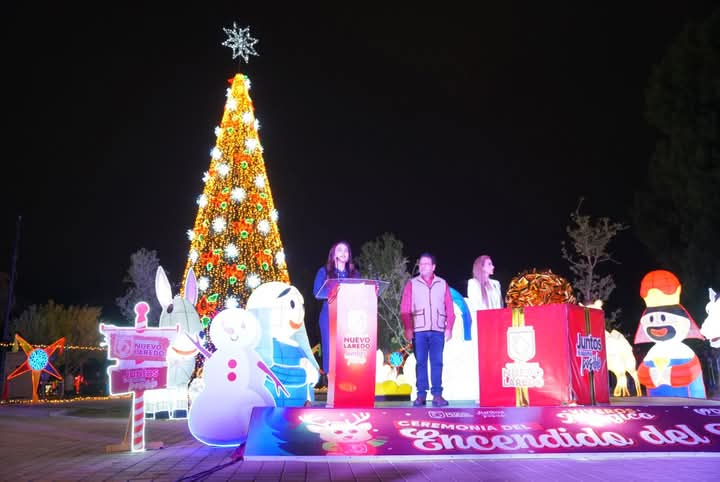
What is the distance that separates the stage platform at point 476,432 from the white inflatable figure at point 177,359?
4558 millimetres

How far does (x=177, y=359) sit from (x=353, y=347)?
4.60 meters

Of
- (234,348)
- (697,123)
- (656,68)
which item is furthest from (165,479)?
(656,68)

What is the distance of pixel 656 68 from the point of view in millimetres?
22531

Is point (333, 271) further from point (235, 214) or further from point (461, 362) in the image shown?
point (235, 214)

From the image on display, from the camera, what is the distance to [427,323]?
7668 mm

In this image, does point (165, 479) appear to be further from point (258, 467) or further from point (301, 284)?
point (301, 284)

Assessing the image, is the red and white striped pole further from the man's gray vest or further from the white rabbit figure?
the man's gray vest

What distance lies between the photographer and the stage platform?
5980mm

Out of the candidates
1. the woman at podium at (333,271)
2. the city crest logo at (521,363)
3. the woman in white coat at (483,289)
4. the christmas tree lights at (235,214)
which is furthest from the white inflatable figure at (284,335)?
the christmas tree lights at (235,214)

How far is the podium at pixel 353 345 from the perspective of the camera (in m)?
6.94

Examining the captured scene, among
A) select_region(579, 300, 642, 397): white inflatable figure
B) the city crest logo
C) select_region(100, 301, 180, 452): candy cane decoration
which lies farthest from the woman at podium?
select_region(579, 300, 642, 397): white inflatable figure

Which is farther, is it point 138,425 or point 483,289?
point 483,289

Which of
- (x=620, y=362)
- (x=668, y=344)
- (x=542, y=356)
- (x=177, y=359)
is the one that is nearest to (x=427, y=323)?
(x=542, y=356)

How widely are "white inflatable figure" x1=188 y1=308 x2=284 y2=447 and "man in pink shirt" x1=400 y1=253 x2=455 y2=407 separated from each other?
1853 mm
